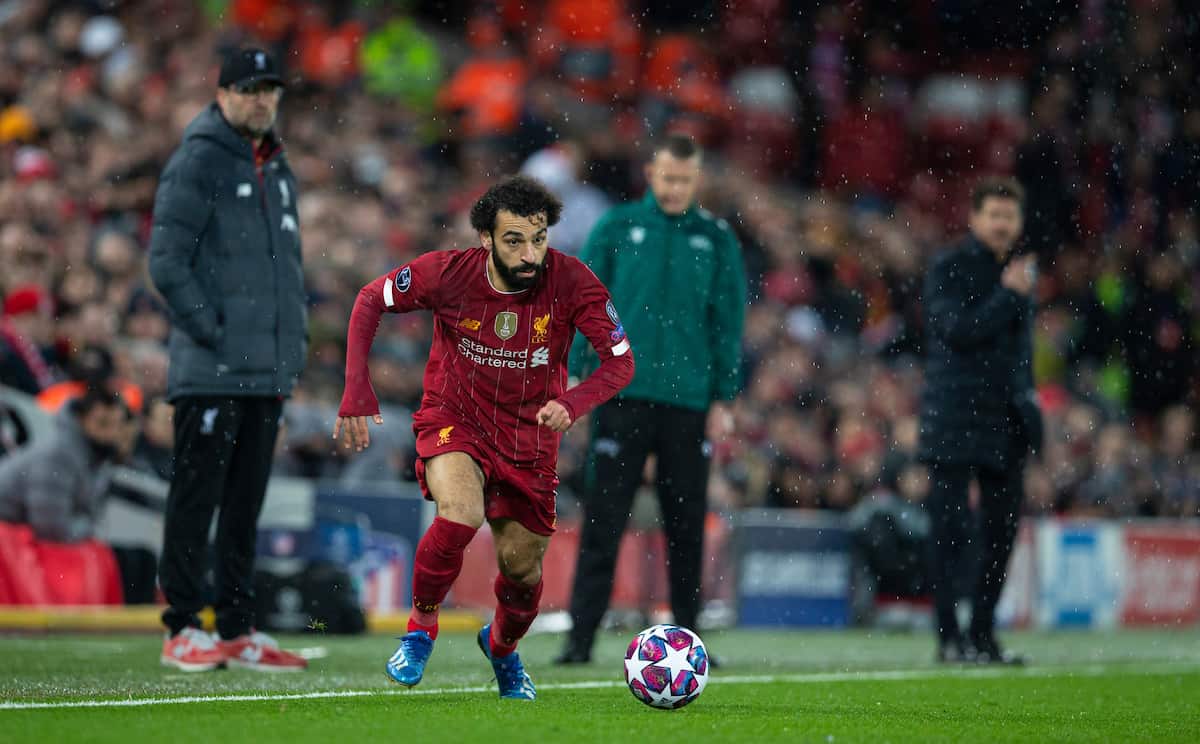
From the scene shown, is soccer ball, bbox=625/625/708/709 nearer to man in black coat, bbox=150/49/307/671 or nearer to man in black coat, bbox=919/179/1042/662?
man in black coat, bbox=150/49/307/671

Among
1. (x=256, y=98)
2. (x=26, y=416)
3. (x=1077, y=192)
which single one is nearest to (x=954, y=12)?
(x=1077, y=192)

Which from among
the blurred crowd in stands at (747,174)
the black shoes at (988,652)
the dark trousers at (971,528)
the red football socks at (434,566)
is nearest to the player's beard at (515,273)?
the red football socks at (434,566)

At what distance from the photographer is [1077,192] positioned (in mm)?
22453

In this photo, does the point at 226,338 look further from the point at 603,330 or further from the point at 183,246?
the point at 603,330

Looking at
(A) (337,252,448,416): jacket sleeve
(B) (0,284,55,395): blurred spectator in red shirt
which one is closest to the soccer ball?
(A) (337,252,448,416): jacket sleeve

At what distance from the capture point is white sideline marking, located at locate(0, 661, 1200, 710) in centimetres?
613

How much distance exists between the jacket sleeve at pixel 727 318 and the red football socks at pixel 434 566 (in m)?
2.82

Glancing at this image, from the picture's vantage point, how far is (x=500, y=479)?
657cm

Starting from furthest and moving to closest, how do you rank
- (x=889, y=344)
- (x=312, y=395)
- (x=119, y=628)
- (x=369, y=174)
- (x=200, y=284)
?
(x=889, y=344) → (x=369, y=174) → (x=312, y=395) → (x=119, y=628) → (x=200, y=284)

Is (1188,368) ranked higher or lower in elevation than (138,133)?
lower

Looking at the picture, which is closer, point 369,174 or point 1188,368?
point 369,174

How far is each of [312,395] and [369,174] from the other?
4.07 metres

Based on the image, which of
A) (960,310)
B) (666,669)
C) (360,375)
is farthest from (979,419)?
(360,375)

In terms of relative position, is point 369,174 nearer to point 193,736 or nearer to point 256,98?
point 256,98
